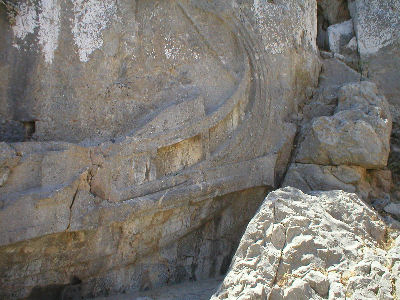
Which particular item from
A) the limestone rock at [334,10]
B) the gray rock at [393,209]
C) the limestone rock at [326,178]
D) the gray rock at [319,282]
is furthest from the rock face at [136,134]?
the limestone rock at [334,10]

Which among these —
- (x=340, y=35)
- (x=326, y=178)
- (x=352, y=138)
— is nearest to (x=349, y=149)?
(x=352, y=138)

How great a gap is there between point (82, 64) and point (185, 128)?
3.58 feet

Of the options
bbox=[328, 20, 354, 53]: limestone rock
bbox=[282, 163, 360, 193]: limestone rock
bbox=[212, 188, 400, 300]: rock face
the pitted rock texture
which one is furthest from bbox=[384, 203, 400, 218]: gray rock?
bbox=[328, 20, 354, 53]: limestone rock

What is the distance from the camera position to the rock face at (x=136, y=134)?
11.5 ft

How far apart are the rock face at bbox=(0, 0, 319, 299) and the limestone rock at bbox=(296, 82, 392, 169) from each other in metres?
0.29

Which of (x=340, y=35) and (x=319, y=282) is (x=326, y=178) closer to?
(x=319, y=282)

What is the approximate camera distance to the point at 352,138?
405 cm

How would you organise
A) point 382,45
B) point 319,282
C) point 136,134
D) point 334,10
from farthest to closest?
1. point 334,10
2. point 382,45
3. point 136,134
4. point 319,282

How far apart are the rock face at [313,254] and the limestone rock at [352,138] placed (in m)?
0.68

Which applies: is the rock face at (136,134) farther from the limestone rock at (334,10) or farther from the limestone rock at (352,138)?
the limestone rock at (334,10)

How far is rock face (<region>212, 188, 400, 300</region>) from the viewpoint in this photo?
2.82 metres

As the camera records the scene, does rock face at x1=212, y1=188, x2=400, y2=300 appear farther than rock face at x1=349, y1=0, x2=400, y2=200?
No

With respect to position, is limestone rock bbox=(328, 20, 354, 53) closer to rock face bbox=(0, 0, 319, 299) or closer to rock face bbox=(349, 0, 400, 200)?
rock face bbox=(349, 0, 400, 200)

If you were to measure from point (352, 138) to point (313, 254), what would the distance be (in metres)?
1.42
